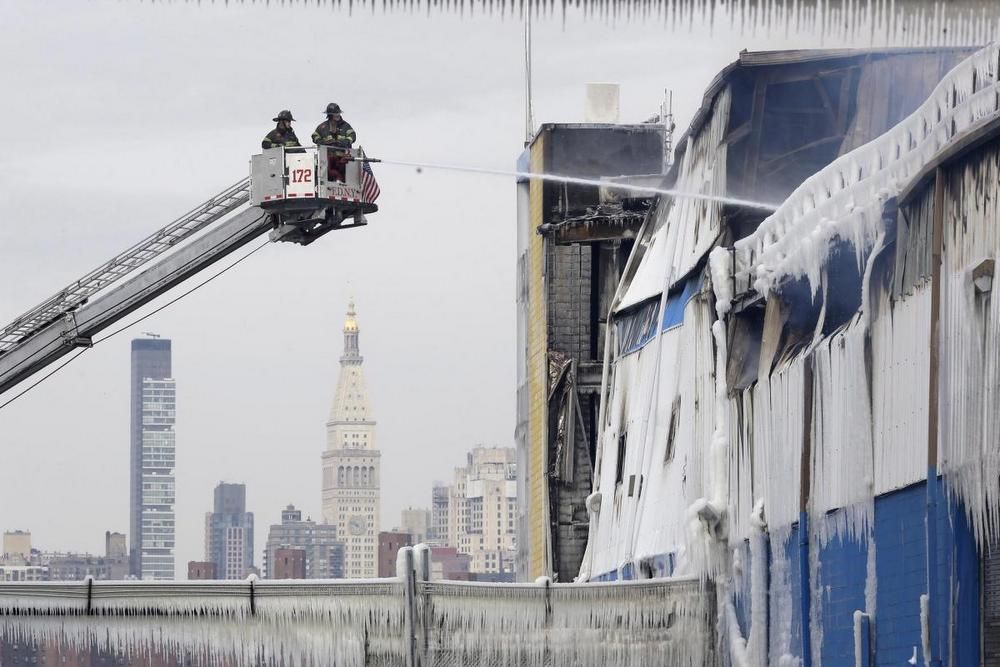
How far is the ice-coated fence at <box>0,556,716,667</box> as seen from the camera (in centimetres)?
2803

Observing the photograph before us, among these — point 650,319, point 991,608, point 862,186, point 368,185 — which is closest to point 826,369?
point 862,186

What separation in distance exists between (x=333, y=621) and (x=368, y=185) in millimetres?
12529

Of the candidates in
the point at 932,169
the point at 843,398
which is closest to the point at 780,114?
the point at 843,398

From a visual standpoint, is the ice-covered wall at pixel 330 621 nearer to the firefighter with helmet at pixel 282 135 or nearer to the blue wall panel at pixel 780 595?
the blue wall panel at pixel 780 595

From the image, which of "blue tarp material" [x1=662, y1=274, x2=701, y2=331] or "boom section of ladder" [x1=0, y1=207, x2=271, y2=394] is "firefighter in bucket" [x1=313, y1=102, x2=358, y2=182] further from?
"blue tarp material" [x1=662, y1=274, x2=701, y2=331]

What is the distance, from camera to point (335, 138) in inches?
1529

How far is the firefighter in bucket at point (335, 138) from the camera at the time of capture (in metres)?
38.4

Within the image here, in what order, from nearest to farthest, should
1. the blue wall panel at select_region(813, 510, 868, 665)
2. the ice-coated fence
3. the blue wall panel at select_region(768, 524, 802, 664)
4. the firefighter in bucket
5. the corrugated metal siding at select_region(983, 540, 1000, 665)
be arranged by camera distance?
the corrugated metal siding at select_region(983, 540, 1000, 665) → the blue wall panel at select_region(813, 510, 868, 665) → the blue wall panel at select_region(768, 524, 802, 664) → the ice-coated fence → the firefighter in bucket

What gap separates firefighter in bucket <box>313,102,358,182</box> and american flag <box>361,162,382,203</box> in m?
0.47

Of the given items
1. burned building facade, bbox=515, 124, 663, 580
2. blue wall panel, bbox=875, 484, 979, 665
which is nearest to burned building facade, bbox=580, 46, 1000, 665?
blue wall panel, bbox=875, 484, 979, 665

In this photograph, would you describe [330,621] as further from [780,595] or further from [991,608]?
[991,608]

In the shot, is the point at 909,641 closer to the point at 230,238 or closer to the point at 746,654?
the point at 746,654

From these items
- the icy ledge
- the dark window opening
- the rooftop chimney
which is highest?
the rooftop chimney

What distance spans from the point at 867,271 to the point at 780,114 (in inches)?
454
